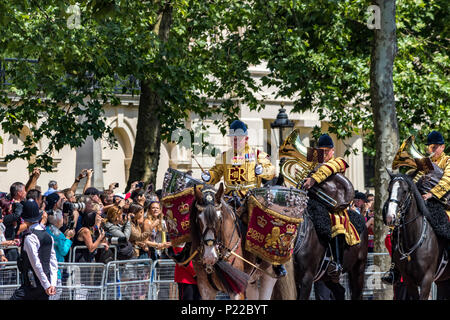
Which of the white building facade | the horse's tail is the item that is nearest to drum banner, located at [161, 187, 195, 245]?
the horse's tail

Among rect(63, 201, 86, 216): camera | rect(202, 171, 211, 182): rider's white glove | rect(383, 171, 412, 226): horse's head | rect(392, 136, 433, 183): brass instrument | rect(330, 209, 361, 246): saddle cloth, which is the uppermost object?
rect(392, 136, 433, 183): brass instrument

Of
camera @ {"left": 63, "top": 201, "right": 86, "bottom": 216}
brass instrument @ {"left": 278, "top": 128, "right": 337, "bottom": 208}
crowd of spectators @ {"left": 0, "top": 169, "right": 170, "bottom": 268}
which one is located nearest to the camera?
brass instrument @ {"left": 278, "top": 128, "right": 337, "bottom": 208}

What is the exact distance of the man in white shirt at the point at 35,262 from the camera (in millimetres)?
Answer: 10742

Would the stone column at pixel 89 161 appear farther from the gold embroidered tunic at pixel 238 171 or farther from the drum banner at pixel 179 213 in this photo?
the drum banner at pixel 179 213

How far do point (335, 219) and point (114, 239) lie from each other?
11.7 ft

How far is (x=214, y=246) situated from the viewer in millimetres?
9531

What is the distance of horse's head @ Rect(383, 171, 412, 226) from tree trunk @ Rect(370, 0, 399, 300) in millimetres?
4605

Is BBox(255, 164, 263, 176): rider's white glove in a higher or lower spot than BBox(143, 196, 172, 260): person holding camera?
higher

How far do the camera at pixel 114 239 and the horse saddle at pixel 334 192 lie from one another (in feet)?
10.8

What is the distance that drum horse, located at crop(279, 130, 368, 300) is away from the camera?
38.5 ft

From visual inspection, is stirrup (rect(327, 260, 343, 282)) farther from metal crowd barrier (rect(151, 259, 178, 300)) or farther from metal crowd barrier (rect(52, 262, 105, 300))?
metal crowd barrier (rect(52, 262, 105, 300))

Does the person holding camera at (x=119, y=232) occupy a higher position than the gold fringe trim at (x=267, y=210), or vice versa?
the gold fringe trim at (x=267, y=210)

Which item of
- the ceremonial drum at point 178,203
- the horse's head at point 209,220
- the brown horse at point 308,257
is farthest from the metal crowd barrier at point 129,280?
the horse's head at point 209,220

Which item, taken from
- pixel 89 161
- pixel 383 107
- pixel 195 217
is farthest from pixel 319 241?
pixel 89 161
